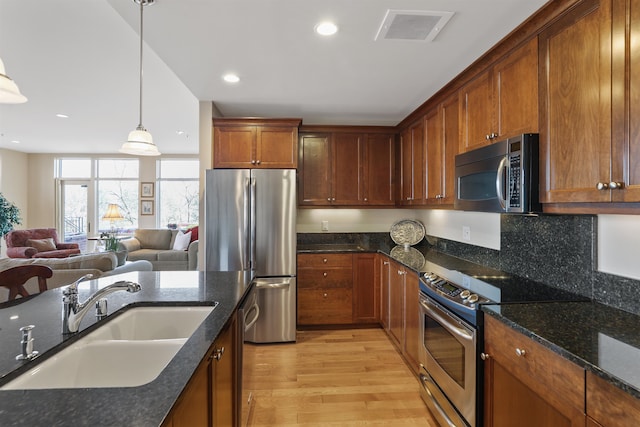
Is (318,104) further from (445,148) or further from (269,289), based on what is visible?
(269,289)

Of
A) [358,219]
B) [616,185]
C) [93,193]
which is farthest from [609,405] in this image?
[93,193]

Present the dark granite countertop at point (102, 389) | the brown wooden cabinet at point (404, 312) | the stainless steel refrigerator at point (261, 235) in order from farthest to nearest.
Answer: the stainless steel refrigerator at point (261, 235) → the brown wooden cabinet at point (404, 312) → the dark granite countertop at point (102, 389)

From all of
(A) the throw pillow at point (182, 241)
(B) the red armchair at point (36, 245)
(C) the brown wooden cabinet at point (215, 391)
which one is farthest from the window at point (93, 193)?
(C) the brown wooden cabinet at point (215, 391)

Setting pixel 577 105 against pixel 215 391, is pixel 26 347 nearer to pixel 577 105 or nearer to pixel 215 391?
pixel 215 391

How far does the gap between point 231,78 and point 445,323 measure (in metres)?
2.40

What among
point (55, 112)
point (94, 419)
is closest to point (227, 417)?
point (94, 419)

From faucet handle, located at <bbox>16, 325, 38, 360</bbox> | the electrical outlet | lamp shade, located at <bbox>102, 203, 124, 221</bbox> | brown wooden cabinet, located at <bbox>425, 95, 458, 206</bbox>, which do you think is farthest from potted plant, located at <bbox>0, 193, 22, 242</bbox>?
the electrical outlet

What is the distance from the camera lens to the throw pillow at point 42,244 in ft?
20.8

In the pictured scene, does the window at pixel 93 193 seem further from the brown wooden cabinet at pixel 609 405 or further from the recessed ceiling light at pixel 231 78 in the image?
the brown wooden cabinet at pixel 609 405

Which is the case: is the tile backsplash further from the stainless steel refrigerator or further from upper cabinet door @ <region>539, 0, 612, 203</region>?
the stainless steel refrigerator

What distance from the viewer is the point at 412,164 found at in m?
3.48

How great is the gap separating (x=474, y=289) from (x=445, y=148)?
1.30 m

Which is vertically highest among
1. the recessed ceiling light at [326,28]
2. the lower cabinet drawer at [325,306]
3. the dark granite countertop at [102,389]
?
the recessed ceiling light at [326,28]

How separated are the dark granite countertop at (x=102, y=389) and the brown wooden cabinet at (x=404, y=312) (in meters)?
1.38
